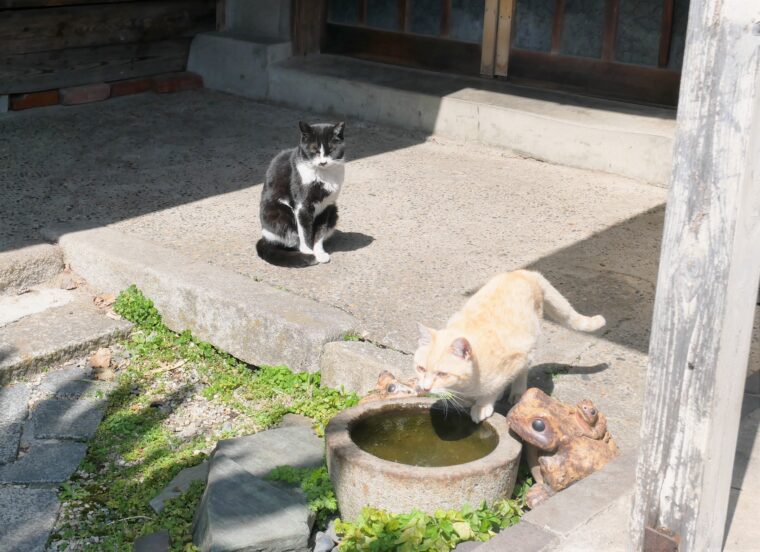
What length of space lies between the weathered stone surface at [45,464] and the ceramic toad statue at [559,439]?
1867 mm

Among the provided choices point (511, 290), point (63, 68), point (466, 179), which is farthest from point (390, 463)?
point (63, 68)

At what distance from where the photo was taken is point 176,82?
8.94m

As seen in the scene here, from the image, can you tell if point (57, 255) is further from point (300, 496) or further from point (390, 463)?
point (390, 463)

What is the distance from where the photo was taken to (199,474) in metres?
3.96

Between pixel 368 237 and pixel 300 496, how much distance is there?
2352 millimetres

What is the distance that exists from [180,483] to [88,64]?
17.9 ft

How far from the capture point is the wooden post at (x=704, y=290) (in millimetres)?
2414

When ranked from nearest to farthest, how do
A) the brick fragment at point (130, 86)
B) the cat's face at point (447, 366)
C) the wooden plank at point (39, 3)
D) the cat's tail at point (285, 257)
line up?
the cat's face at point (447, 366) < the cat's tail at point (285, 257) < the wooden plank at point (39, 3) < the brick fragment at point (130, 86)

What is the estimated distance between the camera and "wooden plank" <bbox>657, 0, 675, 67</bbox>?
728cm

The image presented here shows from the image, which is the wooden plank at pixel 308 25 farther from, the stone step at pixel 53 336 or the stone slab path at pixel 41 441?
the stone slab path at pixel 41 441

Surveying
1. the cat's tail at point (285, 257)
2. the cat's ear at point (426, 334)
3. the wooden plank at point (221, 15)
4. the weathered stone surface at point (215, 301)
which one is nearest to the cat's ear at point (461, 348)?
the cat's ear at point (426, 334)

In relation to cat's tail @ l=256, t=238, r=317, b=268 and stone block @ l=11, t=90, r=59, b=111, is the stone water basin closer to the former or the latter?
cat's tail @ l=256, t=238, r=317, b=268

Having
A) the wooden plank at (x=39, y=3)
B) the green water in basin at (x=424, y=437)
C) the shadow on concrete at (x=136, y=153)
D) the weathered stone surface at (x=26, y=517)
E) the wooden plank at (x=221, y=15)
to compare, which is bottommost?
the weathered stone surface at (x=26, y=517)

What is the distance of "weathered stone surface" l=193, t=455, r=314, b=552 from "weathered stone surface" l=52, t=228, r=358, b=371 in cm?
95
